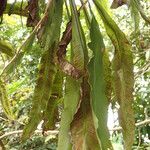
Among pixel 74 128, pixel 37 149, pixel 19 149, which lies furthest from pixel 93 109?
pixel 37 149

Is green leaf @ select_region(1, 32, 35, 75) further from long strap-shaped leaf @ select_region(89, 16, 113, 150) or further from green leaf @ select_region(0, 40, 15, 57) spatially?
green leaf @ select_region(0, 40, 15, 57)

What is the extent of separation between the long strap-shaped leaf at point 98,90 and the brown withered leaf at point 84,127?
0.01 meters

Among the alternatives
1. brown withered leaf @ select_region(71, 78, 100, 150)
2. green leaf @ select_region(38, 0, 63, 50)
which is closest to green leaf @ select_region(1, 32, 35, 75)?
green leaf @ select_region(38, 0, 63, 50)

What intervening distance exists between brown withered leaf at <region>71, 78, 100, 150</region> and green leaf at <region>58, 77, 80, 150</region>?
0.04ft

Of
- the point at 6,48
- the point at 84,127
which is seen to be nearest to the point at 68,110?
the point at 84,127

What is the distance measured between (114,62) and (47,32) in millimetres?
142

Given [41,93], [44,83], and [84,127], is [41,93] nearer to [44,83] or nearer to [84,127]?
[44,83]

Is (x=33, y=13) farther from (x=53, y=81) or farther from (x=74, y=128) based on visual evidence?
(x=74, y=128)

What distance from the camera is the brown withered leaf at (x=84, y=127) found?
1.78 ft

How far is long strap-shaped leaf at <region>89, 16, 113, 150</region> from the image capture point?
1.84ft

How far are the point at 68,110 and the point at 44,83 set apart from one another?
124 millimetres

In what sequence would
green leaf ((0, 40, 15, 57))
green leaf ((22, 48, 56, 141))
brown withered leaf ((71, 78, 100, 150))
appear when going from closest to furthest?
brown withered leaf ((71, 78, 100, 150))
green leaf ((22, 48, 56, 141))
green leaf ((0, 40, 15, 57))

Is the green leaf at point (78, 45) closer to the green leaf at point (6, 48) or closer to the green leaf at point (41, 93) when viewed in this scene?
the green leaf at point (41, 93)

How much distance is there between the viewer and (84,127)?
1.87ft
